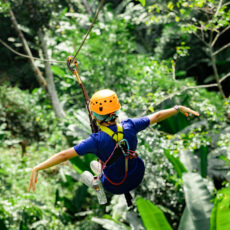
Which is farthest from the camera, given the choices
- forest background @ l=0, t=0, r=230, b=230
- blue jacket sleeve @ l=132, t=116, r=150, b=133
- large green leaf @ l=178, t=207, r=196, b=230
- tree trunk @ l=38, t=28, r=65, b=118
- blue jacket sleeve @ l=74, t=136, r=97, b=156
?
tree trunk @ l=38, t=28, r=65, b=118

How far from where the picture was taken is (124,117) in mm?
4312

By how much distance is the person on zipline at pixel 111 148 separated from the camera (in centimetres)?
182

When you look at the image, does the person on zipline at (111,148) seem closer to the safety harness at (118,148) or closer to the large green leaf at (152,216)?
the safety harness at (118,148)

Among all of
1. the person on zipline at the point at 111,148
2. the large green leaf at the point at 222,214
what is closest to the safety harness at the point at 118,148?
the person on zipline at the point at 111,148

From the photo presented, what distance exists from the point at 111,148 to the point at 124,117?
8.02ft

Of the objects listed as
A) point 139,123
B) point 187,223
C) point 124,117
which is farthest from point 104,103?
point 124,117

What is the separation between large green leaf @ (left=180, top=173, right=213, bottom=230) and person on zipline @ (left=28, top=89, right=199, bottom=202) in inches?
51.4

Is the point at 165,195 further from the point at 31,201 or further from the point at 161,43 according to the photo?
the point at 161,43

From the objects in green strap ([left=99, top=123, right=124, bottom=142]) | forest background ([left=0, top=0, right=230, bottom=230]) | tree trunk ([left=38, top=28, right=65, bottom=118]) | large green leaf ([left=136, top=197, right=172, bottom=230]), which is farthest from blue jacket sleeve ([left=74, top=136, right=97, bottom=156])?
tree trunk ([left=38, top=28, right=65, bottom=118])

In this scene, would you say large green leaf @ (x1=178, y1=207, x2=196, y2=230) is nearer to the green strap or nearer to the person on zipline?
the person on zipline

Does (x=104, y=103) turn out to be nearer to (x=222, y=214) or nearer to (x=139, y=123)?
(x=139, y=123)

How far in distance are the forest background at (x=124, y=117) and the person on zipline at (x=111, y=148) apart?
674mm

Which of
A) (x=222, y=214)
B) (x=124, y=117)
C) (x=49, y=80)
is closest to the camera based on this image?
(x=222, y=214)

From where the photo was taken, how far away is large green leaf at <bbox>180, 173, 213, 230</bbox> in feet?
9.85
